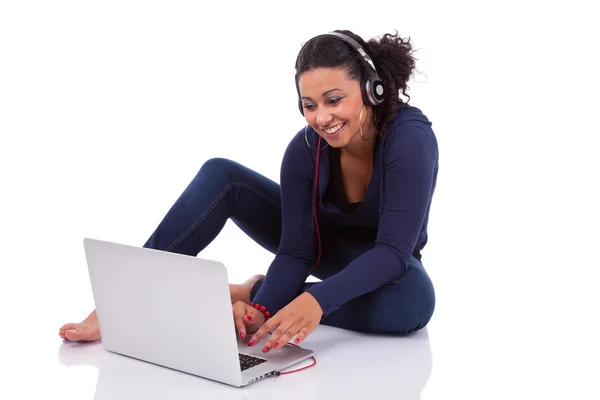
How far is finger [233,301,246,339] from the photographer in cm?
253

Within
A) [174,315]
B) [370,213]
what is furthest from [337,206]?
[174,315]

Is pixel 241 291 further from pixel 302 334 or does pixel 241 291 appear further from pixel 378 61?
pixel 378 61

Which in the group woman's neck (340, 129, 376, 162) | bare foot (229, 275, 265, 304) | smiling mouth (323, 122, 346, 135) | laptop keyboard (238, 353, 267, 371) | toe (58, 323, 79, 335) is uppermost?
smiling mouth (323, 122, 346, 135)

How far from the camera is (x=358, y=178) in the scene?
9.43ft

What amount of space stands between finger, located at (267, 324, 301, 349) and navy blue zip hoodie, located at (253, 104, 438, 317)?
110 mm

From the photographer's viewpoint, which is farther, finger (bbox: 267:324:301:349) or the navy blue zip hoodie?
the navy blue zip hoodie

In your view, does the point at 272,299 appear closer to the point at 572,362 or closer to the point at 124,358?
the point at 124,358

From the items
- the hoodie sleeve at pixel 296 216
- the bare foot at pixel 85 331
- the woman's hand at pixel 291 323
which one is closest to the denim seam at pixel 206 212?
the hoodie sleeve at pixel 296 216

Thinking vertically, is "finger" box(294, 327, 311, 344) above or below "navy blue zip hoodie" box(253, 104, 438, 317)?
below

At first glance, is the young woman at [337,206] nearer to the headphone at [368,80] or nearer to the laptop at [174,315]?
the headphone at [368,80]

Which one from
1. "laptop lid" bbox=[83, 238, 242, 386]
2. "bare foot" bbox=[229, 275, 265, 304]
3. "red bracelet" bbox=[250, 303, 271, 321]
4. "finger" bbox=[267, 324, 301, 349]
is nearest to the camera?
"laptop lid" bbox=[83, 238, 242, 386]

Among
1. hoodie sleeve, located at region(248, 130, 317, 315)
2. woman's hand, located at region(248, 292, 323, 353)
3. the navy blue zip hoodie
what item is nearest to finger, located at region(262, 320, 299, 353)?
woman's hand, located at region(248, 292, 323, 353)

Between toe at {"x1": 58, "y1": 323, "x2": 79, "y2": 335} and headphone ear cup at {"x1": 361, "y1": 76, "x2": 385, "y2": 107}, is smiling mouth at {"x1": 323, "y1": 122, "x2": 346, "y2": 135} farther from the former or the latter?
toe at {"x1": 58, "y1": 323, "x2": 79, "y2": 335}

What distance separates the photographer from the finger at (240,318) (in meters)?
2.53
